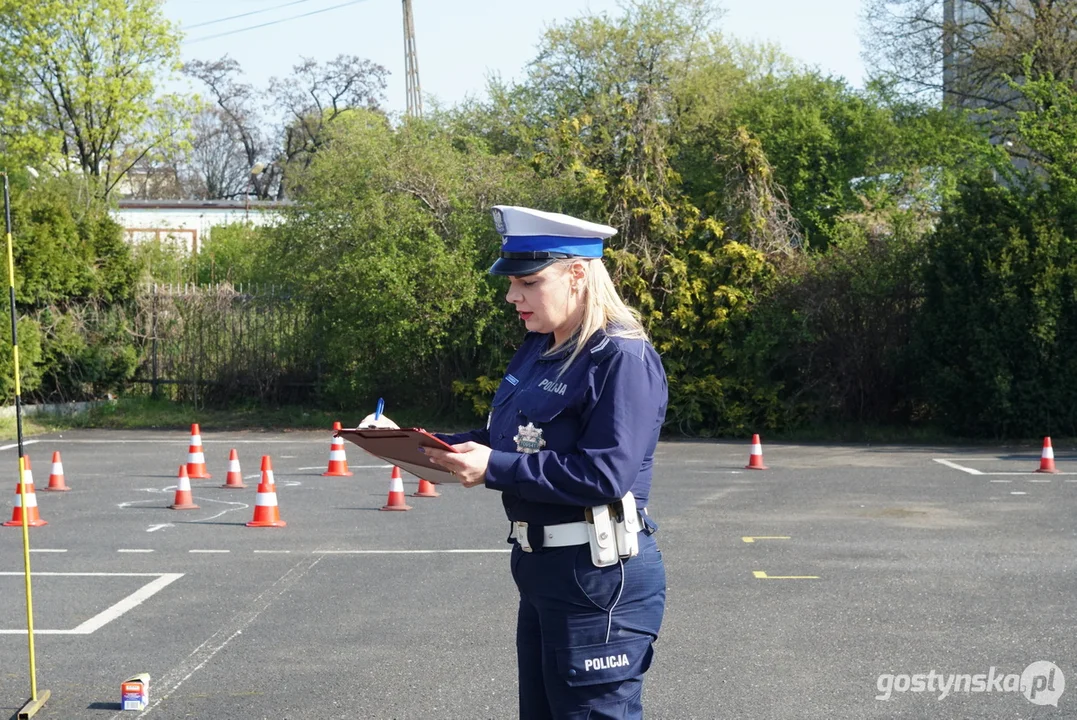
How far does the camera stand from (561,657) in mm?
3576

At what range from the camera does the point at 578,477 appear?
3.47 metres

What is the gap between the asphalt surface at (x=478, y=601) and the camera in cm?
621

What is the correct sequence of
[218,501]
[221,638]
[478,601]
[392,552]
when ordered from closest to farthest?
[221,638]
[478,601]
[392,552]
[218,501]

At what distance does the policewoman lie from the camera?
353 centimetres

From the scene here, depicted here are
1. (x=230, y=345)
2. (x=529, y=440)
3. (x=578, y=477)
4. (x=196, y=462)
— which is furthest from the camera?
(x=230, y=345)

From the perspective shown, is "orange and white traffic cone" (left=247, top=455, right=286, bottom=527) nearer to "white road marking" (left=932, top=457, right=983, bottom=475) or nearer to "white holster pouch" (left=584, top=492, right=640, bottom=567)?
"white holster pouch" (left=584, top=492, right=640, bottom=567)

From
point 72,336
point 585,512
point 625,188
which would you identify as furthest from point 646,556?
point 72,336

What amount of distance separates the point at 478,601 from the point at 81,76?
29753mm

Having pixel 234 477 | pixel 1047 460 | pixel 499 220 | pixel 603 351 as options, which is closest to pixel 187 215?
pixel 234 477

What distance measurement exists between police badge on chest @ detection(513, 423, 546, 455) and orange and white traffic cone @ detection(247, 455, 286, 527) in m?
7.92

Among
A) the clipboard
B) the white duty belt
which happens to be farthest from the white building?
the white duty belt

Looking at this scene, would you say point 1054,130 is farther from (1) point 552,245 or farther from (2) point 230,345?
(1) point 552,245

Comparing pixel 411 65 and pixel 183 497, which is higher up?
pixel 411 65

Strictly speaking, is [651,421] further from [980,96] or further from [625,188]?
[980,96]
